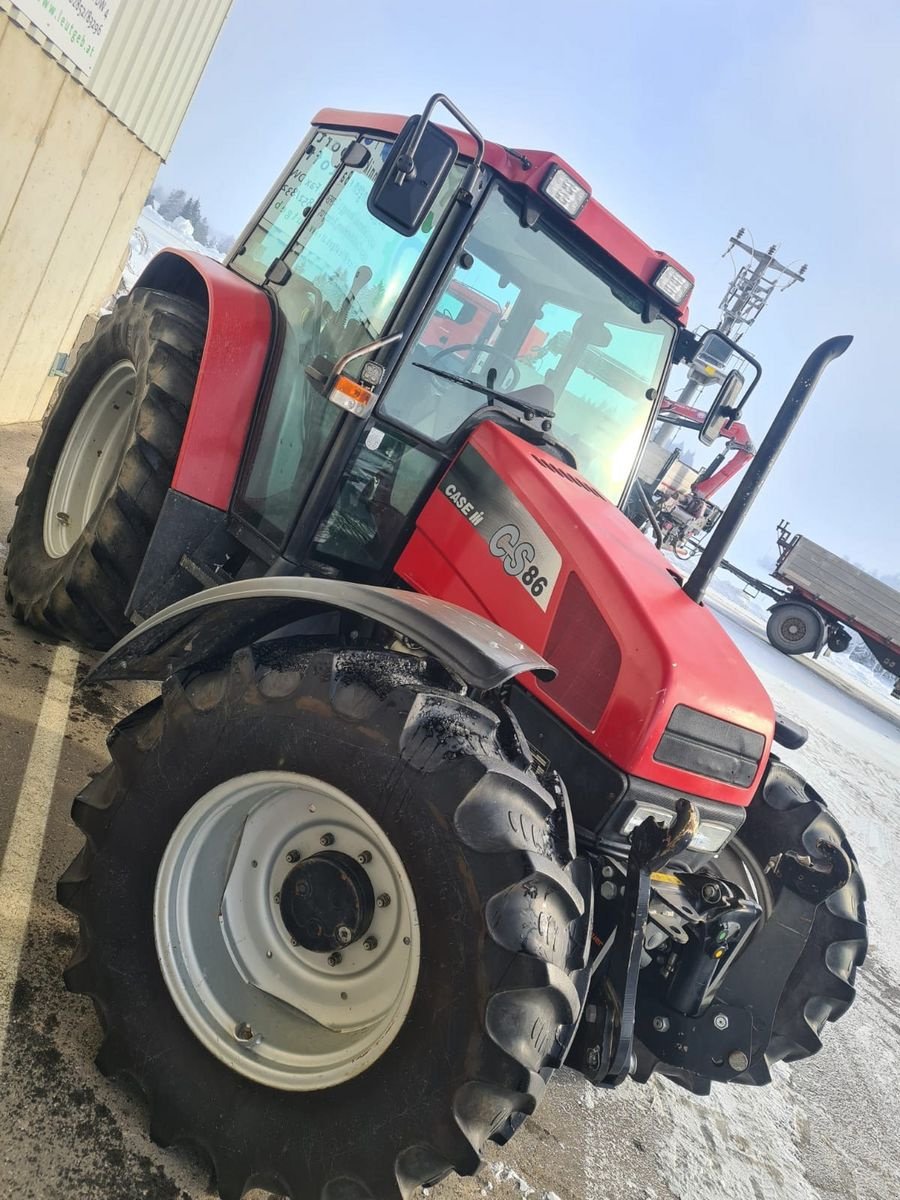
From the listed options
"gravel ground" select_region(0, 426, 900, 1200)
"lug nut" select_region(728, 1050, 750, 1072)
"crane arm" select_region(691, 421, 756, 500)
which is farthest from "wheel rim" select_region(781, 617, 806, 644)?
"lug nut" select_region(728, 1050, 750, 1072)

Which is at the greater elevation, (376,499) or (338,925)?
(376,499)

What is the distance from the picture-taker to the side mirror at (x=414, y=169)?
2.22 metres

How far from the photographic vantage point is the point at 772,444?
238 cm

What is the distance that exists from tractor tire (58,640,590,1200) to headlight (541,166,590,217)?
1.64 m

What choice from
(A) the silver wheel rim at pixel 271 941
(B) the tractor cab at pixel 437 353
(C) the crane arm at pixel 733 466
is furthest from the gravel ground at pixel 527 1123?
(C) the crane arm at pixel 733 466

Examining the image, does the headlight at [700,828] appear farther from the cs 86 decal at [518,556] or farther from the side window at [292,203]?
the side window at [292,203]

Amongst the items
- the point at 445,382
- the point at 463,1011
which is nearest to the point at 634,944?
the point at 463,1011

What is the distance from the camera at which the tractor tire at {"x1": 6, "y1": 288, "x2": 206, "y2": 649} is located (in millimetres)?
3094

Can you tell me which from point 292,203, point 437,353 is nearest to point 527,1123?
point 437,353

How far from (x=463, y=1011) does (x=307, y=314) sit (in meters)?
2.54

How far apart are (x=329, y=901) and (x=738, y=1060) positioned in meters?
1.29

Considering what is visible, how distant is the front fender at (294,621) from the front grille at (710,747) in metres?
0.37

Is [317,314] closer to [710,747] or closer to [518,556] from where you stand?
[518,556]

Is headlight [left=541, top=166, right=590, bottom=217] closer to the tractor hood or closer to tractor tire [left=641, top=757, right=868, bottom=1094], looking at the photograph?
the tractor hood
